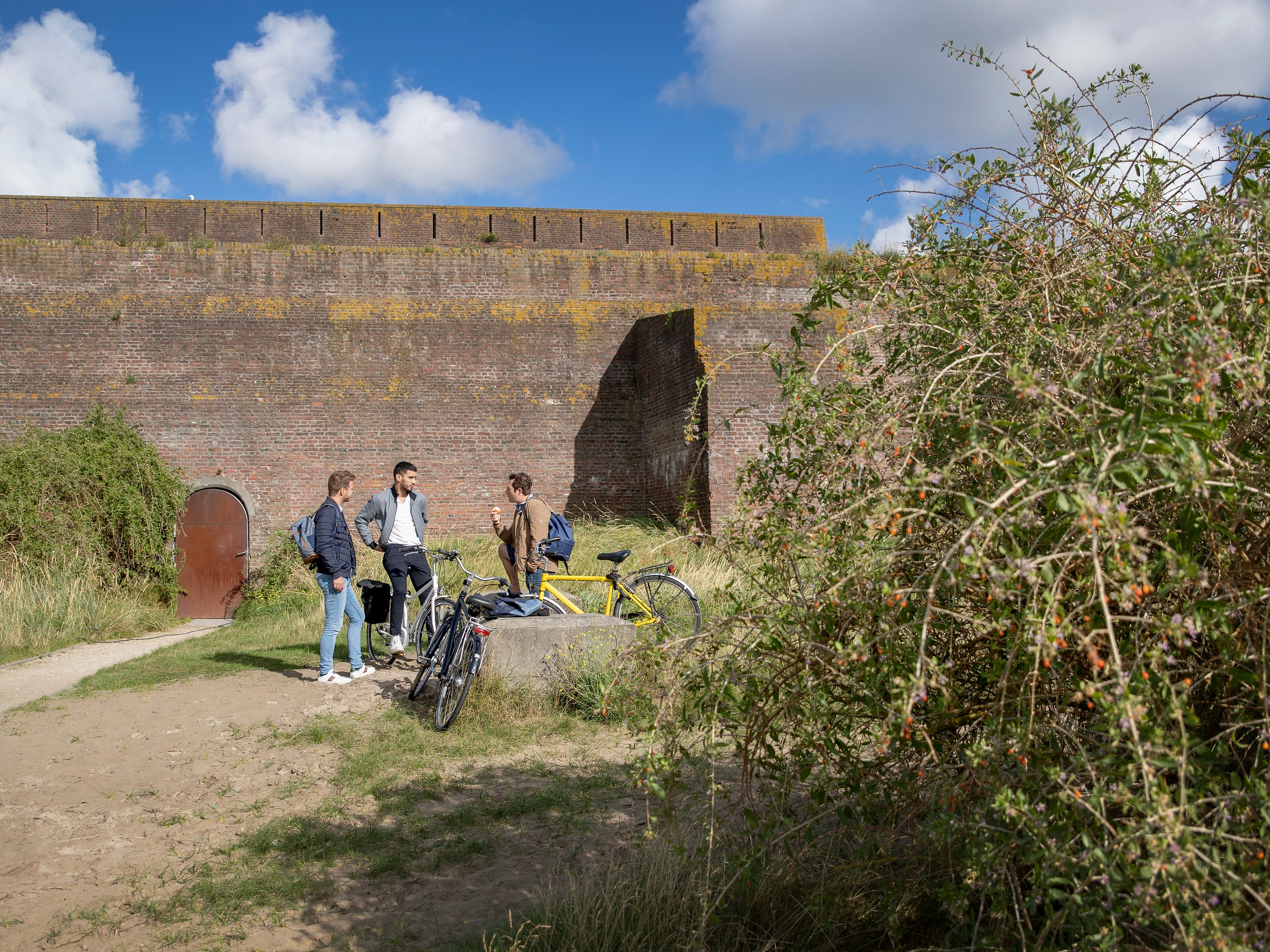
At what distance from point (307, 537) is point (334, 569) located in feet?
3.18

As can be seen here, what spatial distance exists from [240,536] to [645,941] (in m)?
13.5

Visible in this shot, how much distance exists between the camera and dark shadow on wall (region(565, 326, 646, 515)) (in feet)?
50.0

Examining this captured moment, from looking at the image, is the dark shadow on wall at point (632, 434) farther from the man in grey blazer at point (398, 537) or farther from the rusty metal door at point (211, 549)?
the man in grey blazer at point (398, 537)

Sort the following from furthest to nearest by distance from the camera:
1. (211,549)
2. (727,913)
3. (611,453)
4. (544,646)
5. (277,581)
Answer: (611,453), (211,549), (277,581), (544,646), (727,913)

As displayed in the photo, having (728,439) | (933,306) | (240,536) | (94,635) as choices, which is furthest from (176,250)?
(933,306)

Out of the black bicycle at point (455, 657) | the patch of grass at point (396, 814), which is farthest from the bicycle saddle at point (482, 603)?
the patch of grass at point (396, 814)

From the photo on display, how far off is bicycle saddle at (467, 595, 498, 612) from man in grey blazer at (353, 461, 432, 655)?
5.61 feet

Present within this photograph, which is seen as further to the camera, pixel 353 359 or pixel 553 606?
pixel 353 359

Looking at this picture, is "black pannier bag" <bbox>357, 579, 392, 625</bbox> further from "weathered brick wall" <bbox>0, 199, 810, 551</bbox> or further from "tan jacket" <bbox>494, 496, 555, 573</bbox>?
"weathered brick wall" <bbox>0, 199, 810, 551</bbox>

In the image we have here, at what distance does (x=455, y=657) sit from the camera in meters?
5.83

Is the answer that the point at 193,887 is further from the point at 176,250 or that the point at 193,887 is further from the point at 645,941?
the point at 176,250

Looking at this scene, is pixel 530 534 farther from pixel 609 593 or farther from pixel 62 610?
pixel 62 610

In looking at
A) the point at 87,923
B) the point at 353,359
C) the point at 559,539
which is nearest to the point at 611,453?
the point at 353,359

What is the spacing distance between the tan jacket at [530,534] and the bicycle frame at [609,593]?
165 mm
